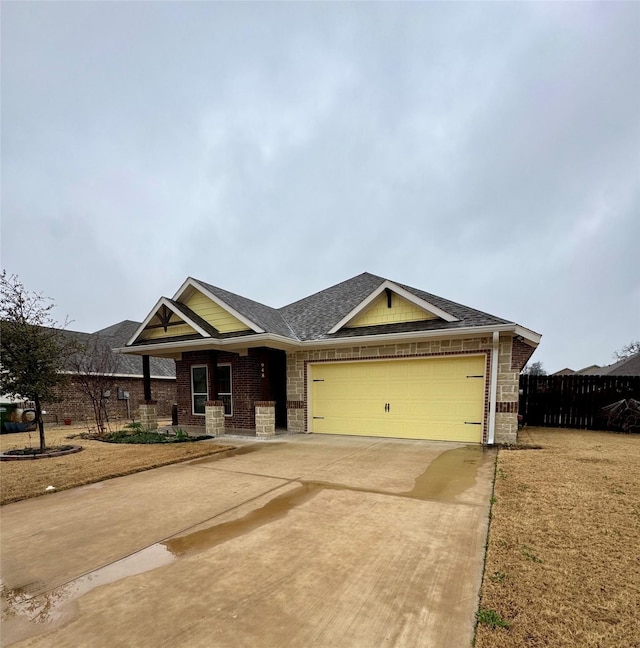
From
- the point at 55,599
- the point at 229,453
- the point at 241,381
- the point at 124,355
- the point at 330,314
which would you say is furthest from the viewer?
the point at 124,355

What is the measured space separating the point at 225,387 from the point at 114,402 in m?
9.35

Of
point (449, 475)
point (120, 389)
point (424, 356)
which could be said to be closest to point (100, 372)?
point (120, 389)

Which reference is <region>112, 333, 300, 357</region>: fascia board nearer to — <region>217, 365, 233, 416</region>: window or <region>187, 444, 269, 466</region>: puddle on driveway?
<region>217, 365, 233, 416</region>: window

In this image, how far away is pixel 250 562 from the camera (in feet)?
9.86

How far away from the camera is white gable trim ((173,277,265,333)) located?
1014 centimetres

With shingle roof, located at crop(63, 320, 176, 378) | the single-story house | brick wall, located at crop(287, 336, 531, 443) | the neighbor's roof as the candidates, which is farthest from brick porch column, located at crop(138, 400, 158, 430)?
shingle roof, located at crop(63, 320, 176, 378)

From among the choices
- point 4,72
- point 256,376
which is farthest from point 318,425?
point 4,72

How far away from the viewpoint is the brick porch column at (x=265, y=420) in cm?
1018

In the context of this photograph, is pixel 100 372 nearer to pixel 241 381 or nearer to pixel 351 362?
pixel 241 381

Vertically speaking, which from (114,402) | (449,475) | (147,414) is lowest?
(114,402)

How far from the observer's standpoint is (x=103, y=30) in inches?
324

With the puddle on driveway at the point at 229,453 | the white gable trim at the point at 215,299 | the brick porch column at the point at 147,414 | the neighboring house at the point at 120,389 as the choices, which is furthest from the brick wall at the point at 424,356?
the neighboring house at the point at 120,389

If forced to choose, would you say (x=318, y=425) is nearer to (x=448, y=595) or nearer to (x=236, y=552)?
(x=236, y=552)

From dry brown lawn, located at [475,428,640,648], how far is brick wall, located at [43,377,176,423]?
15824mm
